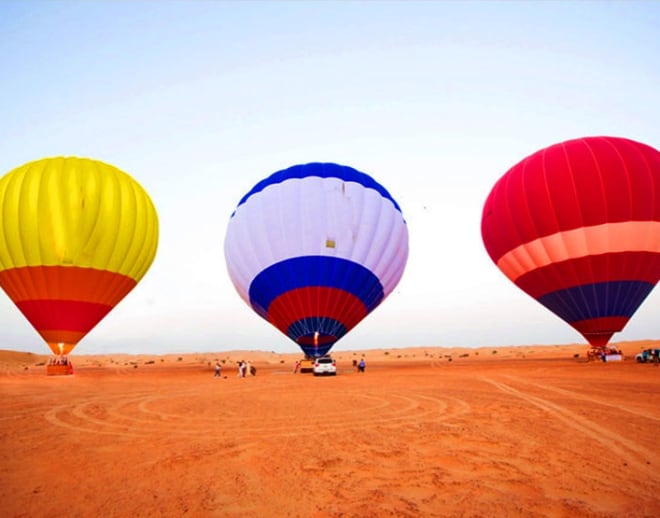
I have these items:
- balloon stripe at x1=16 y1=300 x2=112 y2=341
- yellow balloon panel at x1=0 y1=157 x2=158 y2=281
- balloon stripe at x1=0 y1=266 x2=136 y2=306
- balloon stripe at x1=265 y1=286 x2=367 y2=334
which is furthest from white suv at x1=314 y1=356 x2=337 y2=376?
balloon stripe at x1=16 y1=300 x2=112 y2=341

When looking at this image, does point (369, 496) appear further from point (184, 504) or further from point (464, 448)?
point (464, 448)

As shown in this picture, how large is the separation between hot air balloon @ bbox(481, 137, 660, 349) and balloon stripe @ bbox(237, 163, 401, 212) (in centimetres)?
1006

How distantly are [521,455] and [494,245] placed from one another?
26.2 metres

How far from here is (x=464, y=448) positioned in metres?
7.46

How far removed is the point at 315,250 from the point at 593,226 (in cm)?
1666

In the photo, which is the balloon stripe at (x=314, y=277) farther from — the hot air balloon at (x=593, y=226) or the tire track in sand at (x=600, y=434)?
the tire track in sand at (x=600, y=434)

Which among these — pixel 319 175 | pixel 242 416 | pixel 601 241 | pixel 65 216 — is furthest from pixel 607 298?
pixel 65 216

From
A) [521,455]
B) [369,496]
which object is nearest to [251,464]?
[369,496]

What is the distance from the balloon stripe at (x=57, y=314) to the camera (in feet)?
81.6

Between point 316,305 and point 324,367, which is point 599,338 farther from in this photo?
point 316,305

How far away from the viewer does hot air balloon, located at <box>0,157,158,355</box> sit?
24.4 metres

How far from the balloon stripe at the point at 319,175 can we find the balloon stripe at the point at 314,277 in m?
6.06

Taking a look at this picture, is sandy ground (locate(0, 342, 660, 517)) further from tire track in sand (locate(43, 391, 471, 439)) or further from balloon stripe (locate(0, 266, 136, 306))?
balloon stripe (locate(0, 266, 136, 306))

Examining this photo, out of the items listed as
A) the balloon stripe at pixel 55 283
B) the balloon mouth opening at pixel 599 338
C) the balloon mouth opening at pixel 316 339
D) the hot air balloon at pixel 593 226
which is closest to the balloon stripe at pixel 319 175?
the hot air balloon at pixel 593 226
